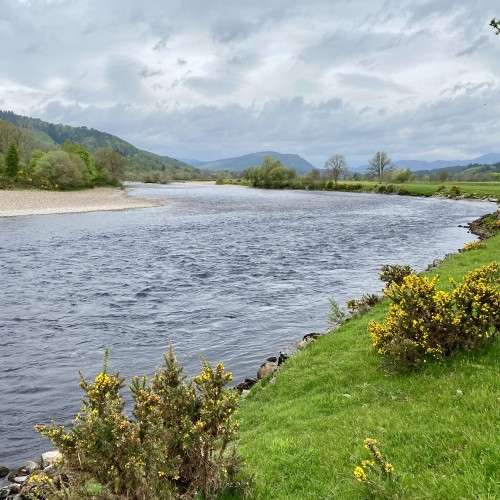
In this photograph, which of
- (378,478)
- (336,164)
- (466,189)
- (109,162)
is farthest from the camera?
(336,164)

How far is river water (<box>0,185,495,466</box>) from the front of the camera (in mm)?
14438

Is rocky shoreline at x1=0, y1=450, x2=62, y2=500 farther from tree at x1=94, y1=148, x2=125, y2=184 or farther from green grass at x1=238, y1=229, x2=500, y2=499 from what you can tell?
tree at x1=94, y1=148, x2=125, y2=184

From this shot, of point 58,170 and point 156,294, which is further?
point 58,170

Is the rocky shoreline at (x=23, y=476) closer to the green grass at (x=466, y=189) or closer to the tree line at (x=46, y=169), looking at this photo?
the green grass at (x=466, y=189)

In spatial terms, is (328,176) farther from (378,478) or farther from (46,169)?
(378,478)

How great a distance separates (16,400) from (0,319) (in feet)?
27.0

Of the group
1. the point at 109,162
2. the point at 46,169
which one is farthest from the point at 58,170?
the point at 109,162

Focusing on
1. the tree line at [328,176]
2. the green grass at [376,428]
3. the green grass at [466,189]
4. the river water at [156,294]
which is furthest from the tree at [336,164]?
the green grass at [376,428]

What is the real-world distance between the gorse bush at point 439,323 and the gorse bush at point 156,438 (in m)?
5.21

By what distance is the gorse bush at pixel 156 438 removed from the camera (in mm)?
5449

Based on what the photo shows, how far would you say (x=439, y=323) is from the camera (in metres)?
9.98

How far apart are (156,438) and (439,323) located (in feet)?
23.2

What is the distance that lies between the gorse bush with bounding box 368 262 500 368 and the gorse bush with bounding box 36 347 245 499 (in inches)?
205

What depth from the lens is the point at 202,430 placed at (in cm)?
627
